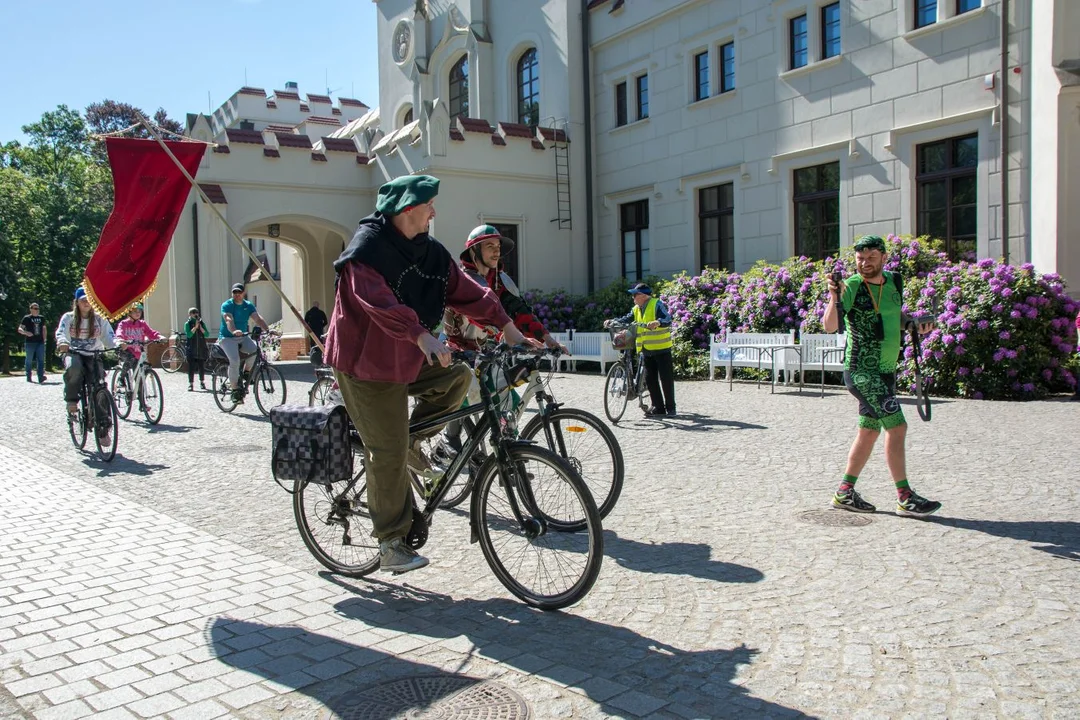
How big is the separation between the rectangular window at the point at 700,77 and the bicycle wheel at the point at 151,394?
524 inches

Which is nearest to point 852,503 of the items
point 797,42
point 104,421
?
point 104,421

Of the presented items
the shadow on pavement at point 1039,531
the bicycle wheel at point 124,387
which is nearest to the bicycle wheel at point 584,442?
the shadow on pavement at point 1039,531

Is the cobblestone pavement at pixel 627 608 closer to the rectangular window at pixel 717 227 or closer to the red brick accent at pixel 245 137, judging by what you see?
the rectangular window at pixel 717 227

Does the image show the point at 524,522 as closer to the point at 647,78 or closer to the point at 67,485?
the point at 67,485

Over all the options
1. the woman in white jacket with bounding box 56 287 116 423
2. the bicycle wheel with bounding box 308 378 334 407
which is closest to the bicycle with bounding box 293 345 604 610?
the bicycle wheel with bounding box 308 378 334 407

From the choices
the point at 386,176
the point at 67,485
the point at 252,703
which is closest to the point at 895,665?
the point at 252,703

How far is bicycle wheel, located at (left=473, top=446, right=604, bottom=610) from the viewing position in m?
3.86

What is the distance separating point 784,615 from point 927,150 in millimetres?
13608

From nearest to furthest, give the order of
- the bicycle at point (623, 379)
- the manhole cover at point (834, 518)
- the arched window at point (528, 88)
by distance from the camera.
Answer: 1. the manhole cover at point (834, 518)
2. the bicycle at point (623, 379)
3. the arched window at point (528, 88)

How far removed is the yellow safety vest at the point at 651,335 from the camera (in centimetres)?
1096

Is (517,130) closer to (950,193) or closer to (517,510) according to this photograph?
(950,193)

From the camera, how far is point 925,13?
1517 cm

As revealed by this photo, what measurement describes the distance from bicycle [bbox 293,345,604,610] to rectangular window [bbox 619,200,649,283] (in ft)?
57.6

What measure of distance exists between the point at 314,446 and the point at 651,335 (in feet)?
23.1
